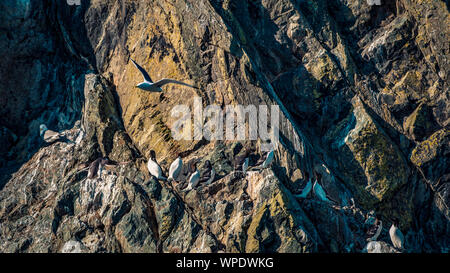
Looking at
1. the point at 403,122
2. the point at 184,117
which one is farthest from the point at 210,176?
the point at 403,122

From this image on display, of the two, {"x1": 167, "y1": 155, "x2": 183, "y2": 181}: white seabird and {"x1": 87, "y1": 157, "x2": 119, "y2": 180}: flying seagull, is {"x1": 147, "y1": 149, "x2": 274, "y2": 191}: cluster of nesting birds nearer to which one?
{"x1": 167, "y1": 155, "x2": 183, "y2": 181}: white seabird

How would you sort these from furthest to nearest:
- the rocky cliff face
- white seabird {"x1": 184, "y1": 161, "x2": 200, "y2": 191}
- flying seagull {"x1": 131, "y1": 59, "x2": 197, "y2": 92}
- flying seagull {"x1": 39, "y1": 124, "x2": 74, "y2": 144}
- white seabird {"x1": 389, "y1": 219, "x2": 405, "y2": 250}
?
flying seagull {"x1": 39, "y1": 124, "x2": 74, "y2": 144} → flying seagull {"x1": 131, "y1": 59, "x2": 197, "y2": 92} → white seabird {"x1": 389, "y1": 219, "x2": 405, "y2": 250} → white seabird {"x1": 184, "y1": 161, "x2": 200, "y2": 191} → the rocky cliff face

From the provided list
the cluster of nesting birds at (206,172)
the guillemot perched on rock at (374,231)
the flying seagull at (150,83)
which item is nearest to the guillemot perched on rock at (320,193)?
the cluster of nesting birds at (206,172)

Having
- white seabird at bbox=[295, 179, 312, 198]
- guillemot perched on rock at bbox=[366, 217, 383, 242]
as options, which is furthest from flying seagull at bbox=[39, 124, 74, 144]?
guillemot perched on rock at bbox=[366, 217, 383, 242]

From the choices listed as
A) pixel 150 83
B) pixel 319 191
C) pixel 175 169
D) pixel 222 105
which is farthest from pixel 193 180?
pixel 319 191

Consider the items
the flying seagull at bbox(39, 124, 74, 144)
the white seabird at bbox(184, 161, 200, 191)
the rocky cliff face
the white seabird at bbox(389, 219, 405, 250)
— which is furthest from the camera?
the flying seagull at bbox(39, 124, 74, 144)
